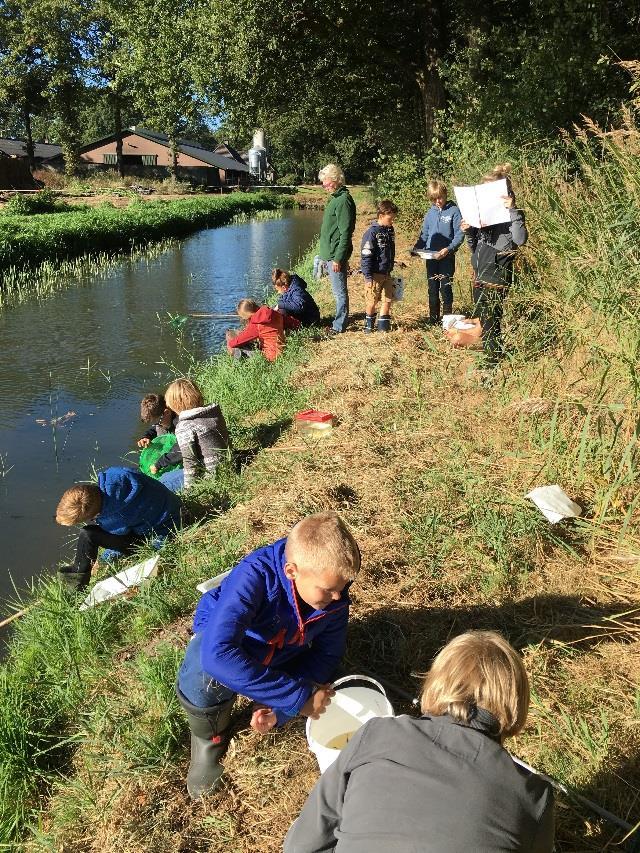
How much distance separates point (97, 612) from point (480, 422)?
278 centimetres

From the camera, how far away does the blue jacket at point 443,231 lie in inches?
273

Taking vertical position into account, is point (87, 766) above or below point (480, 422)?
below

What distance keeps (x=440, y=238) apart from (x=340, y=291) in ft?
4.10

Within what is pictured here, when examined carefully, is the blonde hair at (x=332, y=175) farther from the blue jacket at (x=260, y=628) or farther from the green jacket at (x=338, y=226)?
the blue jacket at (x=260, y=628)

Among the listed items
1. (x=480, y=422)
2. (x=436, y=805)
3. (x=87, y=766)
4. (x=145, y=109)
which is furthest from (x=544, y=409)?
(x=145, y=109)

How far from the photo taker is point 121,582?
11.8 ft

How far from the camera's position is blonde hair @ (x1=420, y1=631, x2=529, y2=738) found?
5.12ft

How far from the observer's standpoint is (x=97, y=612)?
3.38m

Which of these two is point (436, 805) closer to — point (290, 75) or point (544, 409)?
point (544, 409)

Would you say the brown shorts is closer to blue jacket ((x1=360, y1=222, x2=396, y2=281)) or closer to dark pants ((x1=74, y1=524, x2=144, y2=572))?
blue jacket ((x1=360, y1=222, x2=396, y2=281))

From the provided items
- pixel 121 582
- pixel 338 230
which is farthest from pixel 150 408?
pixel 338 230

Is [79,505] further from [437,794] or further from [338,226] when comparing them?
[338,226]

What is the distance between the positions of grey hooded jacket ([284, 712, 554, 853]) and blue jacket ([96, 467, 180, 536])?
2.65 meters

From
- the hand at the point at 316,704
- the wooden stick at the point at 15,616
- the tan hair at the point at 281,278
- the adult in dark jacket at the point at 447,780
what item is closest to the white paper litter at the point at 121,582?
the wooden stick at the point at 15,616
